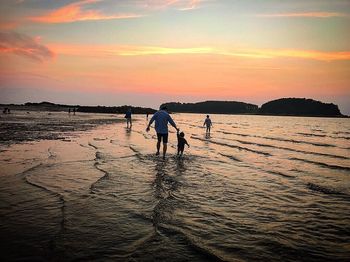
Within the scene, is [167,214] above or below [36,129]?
below

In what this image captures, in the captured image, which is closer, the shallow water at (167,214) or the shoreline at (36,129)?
the shallow water at (167,214)

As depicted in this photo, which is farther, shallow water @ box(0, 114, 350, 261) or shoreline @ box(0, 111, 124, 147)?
shoreline @ box(0, 111, 124, 147)

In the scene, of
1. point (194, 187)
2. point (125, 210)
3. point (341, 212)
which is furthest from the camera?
point (194, 187)

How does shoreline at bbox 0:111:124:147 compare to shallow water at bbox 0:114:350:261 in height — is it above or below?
above

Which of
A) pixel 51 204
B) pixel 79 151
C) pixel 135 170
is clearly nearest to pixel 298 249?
pixel 51 204

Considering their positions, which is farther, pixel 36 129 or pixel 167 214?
pixel 36 129

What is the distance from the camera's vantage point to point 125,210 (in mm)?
6086

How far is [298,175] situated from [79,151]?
10.4 meters

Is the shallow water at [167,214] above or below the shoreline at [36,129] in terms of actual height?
below

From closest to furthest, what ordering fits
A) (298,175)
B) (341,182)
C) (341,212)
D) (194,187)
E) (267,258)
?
(267,258) → (341,212) → (194,187) → (341,182) → (298,175)

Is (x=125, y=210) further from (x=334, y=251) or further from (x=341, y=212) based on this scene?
(x=341, y=212)

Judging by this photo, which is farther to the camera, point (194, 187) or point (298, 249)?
point (194, 187)

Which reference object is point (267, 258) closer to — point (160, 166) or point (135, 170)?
point (135, 170)

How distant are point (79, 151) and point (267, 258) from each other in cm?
1222
